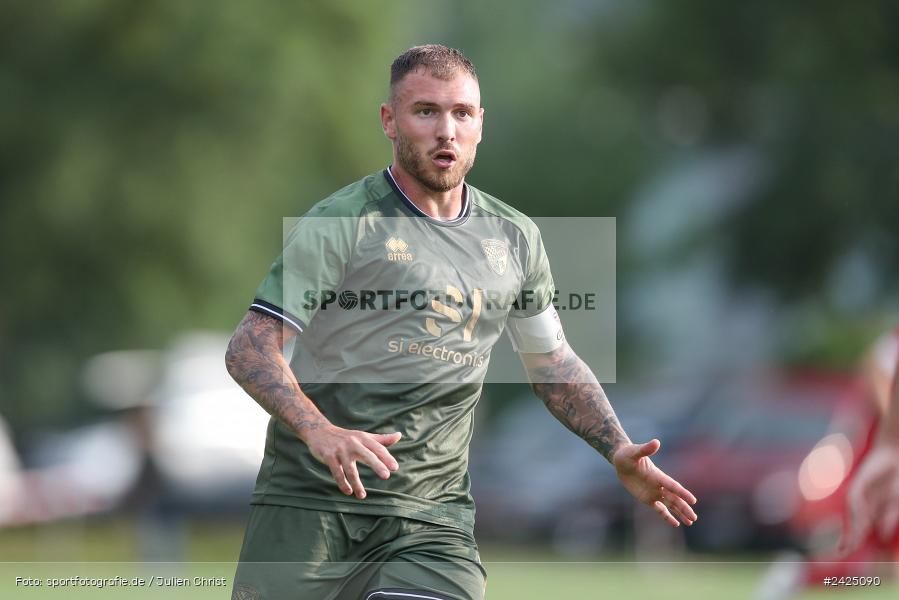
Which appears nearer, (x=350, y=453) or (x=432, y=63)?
(x=350, y=453)

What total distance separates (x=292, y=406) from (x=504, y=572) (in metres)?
12.2

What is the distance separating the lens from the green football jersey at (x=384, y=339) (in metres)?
5.63

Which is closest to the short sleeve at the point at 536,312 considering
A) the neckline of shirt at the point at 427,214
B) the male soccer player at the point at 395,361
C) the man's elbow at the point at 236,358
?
the male soccer player at the point at 395,361

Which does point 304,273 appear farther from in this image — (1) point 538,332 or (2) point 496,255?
(1) point 538,332

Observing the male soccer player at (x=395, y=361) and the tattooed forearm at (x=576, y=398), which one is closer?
the male soccer player at (x=395, y=361)

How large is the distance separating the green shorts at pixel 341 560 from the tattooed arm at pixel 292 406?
23 cm

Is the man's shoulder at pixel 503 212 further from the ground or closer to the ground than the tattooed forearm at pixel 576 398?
further from the ground

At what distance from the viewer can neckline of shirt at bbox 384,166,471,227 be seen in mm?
5914

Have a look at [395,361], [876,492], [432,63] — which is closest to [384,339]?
[395,361]

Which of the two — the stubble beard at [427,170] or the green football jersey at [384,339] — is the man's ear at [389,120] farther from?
the green football jersey at [384,339]

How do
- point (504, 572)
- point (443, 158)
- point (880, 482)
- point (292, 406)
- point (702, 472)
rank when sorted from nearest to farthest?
1. point (880, 482)
2. point (292, 406)
3. point (443, 158)
4. point (504, 572)
5. point (702, 472)

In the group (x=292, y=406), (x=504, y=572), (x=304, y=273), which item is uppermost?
(x=304, y=273)

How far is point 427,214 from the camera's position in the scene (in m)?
5.95

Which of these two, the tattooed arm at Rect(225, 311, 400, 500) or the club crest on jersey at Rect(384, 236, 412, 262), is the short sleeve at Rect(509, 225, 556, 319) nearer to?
the club crest on jersey at Rect(384, 236, 412, 262)
